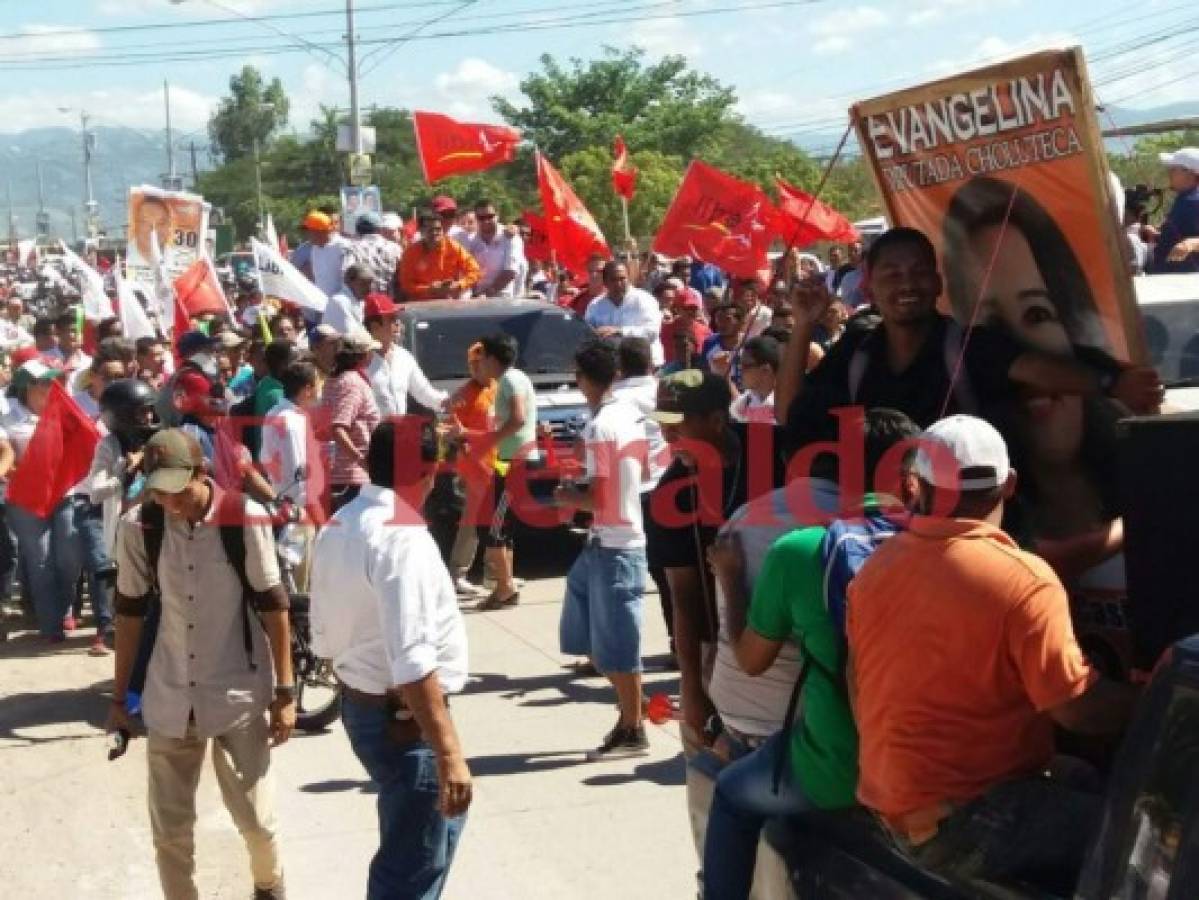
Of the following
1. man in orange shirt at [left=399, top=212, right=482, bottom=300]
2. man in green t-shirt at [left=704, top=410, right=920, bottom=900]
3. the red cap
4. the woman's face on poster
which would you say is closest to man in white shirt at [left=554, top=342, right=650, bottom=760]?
the woman's face on poster

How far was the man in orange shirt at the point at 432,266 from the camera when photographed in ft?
51.7

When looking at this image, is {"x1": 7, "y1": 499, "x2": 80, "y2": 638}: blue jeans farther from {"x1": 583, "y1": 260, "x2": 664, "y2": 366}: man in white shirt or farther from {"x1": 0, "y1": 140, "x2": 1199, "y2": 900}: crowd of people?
{"x1": 583, "y1": 260, "x2": 664, "y2": 366}: man in white shirt

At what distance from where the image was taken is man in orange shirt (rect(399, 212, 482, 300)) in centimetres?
1575

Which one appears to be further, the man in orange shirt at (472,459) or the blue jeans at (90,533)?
the man in orange shirt at (472,459)

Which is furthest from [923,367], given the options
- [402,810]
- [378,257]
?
[378,257]

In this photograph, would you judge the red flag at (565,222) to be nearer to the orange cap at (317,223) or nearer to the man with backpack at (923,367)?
the orange cap at (317,223)

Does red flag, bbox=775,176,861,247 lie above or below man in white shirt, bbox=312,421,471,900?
above

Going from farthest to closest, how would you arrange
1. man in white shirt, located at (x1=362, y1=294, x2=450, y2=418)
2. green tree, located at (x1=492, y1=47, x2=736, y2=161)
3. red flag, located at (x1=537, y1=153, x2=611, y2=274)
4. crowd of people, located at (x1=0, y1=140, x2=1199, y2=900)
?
green tree, located at (x1=492, y1=47, x2=736, y2=161) → red flag, located at (x1=537, y1=153, x2=611, y2=274) → man in white shirt, located at (x1=362, y1=294, x2=450, y2=418) → crowd of people, located at (x1=0, y1=140, x2=1199, y2=900)

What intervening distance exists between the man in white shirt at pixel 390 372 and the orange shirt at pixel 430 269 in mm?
2930

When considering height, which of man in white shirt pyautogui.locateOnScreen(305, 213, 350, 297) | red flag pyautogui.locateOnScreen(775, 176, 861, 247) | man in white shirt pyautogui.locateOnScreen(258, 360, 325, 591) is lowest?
man in white shirt pyautogui.locateOnScreen(258, 360, 325, 591)

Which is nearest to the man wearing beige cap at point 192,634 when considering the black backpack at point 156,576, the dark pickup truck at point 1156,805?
the black backpack at point 156,576

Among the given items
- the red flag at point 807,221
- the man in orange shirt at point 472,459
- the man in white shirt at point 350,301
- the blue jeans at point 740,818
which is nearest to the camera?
the blue jeans at point 740,818

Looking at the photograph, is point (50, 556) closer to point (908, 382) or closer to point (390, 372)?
point (390, 372)

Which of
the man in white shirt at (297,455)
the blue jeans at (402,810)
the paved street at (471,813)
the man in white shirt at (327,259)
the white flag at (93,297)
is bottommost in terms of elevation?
the paved street at (471,813)
